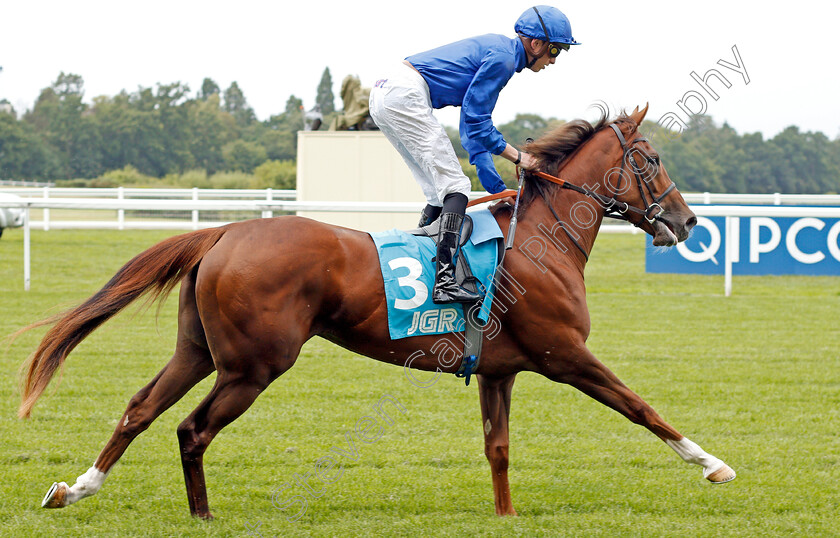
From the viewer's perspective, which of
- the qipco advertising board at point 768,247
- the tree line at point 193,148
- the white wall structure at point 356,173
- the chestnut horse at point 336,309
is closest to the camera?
the chestnut horse at point 336,309

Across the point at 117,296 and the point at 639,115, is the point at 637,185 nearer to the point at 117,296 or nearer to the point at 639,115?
the point at 639,115

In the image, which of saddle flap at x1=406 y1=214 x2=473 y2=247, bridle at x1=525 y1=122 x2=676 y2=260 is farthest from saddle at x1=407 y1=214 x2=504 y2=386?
bridle at x1=525 y1=122 x2=676 y2=260

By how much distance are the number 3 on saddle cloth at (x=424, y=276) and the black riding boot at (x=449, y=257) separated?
4 centimetres

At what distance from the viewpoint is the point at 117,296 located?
3.56 metres

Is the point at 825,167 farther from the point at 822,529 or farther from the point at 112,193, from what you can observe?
the point at 822,529

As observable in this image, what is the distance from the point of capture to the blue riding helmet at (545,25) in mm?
3609

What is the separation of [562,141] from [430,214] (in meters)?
0.73

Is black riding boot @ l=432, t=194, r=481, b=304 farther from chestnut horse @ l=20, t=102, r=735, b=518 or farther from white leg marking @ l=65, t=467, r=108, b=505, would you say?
white leg marking @ l=65, t=467, r=108, b=505

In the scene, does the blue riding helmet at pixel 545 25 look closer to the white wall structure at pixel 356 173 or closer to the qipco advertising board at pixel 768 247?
the qipco advertising board at pixel 768 247

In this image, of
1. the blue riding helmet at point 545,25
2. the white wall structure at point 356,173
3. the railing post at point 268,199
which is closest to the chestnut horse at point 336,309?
the blue riding helmet at point 545,25

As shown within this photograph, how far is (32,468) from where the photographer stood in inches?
158

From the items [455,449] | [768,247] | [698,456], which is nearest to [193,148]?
[768,247]

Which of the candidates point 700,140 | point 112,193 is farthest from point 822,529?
point 700,140

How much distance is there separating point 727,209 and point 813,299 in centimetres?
173
